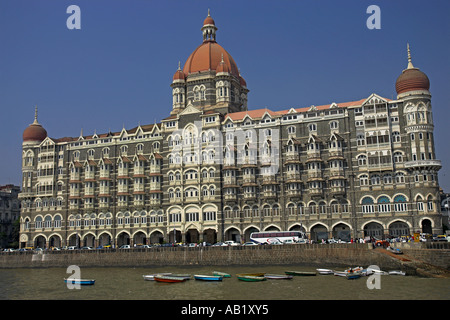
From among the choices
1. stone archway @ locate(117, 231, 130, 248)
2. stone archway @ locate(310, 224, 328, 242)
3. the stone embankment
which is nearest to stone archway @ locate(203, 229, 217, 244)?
the stone embankment

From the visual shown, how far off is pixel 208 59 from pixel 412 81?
46118 millimetres

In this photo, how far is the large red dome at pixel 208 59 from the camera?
111 meters

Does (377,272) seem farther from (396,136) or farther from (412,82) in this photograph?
(412,82)

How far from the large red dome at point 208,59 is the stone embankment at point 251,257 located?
151ft

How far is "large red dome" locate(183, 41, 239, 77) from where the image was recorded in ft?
365

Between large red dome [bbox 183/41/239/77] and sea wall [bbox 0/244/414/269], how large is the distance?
46147mm

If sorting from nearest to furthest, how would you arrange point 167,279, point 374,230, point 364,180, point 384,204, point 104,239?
1. point 167,279
2. point 384,204
3. point 374,230
4. point 364,180
5. point 104,239

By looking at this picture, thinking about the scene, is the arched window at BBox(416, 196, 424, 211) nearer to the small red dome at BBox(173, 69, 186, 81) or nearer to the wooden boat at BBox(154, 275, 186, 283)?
the wooden boat at BBox(154, 275, 186, 283)

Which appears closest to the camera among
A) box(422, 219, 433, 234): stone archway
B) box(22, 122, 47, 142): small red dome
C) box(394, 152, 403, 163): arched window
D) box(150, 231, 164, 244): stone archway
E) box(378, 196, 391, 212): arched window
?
box(422, 219, 433, 234): stone archway

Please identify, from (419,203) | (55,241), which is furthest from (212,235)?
(419,203)

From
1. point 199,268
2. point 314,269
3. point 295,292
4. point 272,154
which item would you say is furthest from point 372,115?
point 295,292

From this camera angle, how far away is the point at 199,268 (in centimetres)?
7875

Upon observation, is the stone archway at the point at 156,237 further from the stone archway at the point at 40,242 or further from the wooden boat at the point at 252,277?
the wooden boat at the point at 252,277

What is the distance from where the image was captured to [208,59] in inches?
4387
